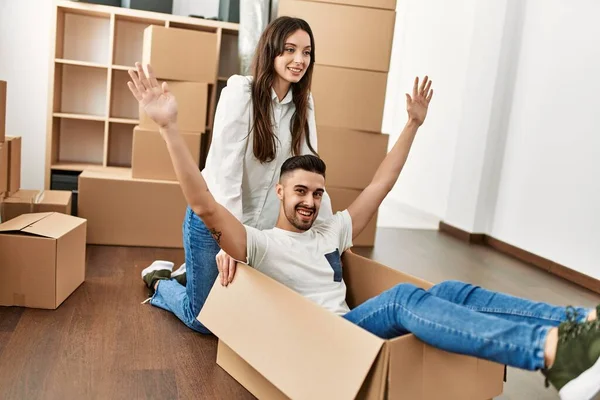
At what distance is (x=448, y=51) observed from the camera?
5.05 m

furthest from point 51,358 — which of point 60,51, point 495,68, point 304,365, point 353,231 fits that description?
point 495,68

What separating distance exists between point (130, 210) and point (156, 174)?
9.7 inches

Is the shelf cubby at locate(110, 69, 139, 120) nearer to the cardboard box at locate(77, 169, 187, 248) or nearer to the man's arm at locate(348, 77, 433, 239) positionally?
the cardboard box at locate(77, 169, 187, 248)

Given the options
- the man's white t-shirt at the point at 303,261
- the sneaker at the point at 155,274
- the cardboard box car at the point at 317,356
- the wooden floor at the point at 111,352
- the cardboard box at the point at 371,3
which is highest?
the cardboard box at the point at 371,3

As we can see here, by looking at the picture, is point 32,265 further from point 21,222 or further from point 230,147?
point 230,147

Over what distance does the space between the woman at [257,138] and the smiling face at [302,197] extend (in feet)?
0.61

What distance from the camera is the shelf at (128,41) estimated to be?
3.94 metres

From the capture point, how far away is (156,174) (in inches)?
132

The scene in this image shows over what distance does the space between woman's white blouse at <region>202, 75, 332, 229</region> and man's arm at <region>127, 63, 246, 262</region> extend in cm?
30

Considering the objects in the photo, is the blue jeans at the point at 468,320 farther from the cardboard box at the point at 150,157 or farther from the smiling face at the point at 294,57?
the cardboard box at the point at 150,157

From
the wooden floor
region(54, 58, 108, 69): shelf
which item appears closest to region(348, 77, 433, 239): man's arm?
the wooden floor

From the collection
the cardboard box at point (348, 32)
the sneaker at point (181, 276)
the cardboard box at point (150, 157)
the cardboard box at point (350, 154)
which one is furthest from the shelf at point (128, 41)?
the sneaker at point (181, 276)

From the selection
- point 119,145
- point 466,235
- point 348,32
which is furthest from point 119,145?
point 466,235

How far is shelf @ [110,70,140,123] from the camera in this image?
13.1 ft
